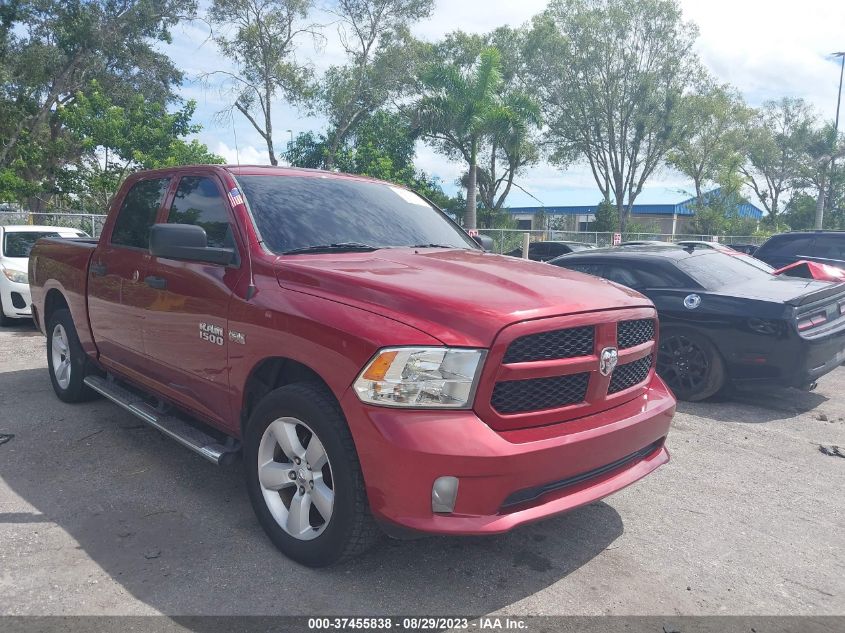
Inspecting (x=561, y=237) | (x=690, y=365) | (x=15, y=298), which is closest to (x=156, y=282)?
(x=690, y=365)

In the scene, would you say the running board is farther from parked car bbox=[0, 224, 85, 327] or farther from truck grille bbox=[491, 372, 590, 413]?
parked car bbox=[0, 224, 85, 327]

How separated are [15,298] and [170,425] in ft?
24.7

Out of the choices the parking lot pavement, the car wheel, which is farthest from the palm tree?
the parking lot pavement

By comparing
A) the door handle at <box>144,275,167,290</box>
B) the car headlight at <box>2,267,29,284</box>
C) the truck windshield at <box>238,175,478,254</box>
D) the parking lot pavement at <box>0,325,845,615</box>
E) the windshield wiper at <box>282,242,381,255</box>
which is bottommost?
the parking lot pavement at <box>0,325,845,615</box>

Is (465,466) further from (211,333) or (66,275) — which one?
(66,275)

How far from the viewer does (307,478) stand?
313 centimetres

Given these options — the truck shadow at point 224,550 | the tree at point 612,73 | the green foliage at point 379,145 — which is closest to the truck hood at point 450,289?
the truck shadow at point 224,550

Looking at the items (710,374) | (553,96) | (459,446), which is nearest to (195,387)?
(459,446)

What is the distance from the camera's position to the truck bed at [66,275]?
5301mm

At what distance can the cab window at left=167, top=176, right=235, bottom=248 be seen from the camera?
3875mm

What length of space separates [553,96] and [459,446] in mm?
37245

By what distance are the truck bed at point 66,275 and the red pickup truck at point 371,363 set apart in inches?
36.8

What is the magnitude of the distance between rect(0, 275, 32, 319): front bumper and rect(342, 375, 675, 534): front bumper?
9.14m

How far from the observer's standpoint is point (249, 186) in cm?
399
